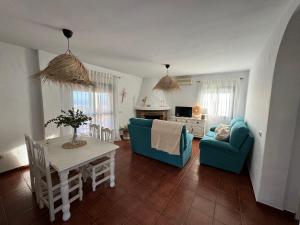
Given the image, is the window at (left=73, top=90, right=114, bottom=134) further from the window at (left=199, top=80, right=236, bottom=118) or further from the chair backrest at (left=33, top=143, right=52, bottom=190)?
the window at (left=199, top=80, right=236, bottom=118)

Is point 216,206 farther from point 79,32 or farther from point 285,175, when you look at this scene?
point 79,32

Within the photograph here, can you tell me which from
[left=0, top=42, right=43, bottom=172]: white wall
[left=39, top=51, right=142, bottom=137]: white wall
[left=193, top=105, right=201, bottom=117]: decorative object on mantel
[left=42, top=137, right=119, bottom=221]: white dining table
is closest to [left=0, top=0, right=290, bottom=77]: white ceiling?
[left=0, top=42, right=43, bottom=172]: white wall

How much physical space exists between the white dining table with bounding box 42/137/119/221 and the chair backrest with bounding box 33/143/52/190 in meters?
0.08

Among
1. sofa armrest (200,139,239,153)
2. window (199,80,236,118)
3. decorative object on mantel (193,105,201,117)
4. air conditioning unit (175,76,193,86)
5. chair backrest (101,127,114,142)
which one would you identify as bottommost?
sofa armrest (200,139,239,153)

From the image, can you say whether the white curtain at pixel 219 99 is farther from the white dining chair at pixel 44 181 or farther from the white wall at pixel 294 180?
the white dining chair at pixel 44 181

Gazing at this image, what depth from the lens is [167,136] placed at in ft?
8.59

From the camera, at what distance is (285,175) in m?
1.57

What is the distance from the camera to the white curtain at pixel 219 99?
4.20 meters

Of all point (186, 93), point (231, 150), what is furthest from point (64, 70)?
point (186, 93)

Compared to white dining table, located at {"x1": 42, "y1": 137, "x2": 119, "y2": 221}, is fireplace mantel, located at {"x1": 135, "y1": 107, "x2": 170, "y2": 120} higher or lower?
higher

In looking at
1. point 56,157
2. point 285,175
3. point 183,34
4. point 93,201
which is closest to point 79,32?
point 183,34

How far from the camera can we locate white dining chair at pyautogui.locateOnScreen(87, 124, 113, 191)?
195 centimetres

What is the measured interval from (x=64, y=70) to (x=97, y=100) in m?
2.40

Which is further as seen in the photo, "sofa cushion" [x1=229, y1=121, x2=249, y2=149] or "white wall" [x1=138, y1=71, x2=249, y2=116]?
"white wall" [x1=138, y1=71, x2=249, y2=116]
